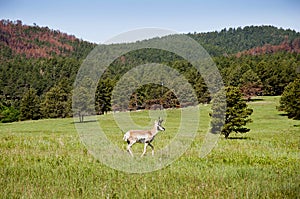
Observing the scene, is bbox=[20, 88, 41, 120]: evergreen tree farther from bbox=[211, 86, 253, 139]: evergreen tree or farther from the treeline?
bbox=[211, 86, 253, 139]: evergreen tree

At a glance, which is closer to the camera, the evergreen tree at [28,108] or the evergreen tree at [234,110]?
the evergreen tree at [234,110]

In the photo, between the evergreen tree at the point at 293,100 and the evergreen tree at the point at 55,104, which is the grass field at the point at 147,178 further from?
the evergreen tree at the point at 55,104

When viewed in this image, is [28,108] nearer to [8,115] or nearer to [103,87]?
[8,115]

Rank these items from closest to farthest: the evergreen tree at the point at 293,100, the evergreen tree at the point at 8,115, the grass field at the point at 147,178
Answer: the grass field at the point at 147,178 < the evergreen tree at the point at 293,100 < the evergreen tree at the point at 8,115

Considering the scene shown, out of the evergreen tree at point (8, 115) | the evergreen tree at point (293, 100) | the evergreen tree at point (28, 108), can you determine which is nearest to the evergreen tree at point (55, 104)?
the evergreen tree at point (28, 108)

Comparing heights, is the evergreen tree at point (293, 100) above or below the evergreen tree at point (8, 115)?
above

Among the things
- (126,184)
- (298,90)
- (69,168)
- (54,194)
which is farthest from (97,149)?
(298,90)

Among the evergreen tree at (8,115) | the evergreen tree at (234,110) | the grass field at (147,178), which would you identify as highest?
the evergreen tree at (234,110)

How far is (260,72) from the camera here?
110375mm

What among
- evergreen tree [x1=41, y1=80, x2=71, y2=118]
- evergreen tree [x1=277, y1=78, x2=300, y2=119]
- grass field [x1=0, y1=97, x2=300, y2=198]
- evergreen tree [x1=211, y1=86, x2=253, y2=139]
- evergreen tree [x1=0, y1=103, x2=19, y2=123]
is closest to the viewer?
grass field [x1=0, y1=97, x2=300, y2=198]

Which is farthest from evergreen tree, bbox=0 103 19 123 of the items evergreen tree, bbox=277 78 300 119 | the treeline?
evergreen tree, bbox=277 78 300 119

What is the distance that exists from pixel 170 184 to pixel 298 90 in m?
53.3

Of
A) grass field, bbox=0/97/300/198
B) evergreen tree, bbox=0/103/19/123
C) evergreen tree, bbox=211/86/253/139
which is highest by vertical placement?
evergreen tree, bbox=211/86/253/139

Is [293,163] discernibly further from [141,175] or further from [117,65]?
[117,65]
